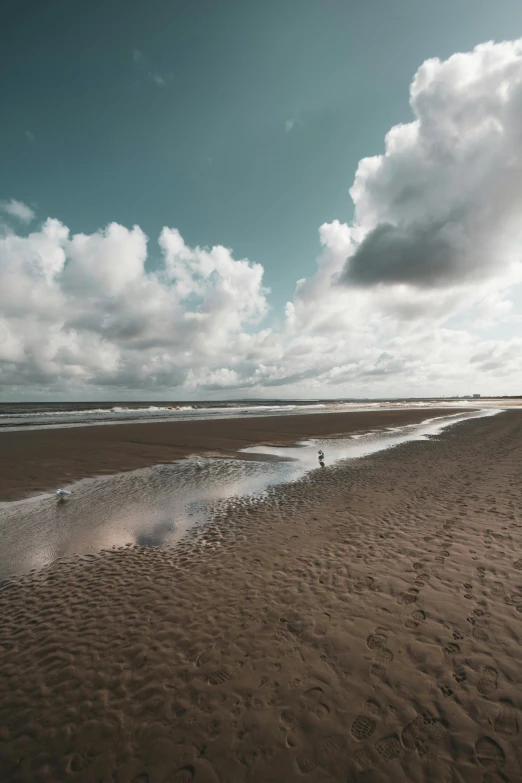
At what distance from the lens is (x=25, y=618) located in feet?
20.8

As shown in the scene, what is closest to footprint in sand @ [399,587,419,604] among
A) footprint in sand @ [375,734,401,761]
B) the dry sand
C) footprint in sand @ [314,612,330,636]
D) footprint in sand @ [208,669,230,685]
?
the dry sand

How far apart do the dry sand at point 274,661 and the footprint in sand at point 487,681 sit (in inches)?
0.8

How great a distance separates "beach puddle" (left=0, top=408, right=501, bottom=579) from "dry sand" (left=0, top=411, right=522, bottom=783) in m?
1.24

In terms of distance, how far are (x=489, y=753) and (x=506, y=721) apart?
0.56 m

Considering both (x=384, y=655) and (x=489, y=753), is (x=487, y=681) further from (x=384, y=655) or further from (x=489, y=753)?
(x=384, y=655)

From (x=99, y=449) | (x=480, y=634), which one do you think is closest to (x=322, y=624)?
(x=480, y=634)

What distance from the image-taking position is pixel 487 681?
4535 millimetres

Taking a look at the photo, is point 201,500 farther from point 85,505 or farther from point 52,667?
point 52,667

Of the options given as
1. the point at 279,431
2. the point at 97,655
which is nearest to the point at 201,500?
the point at 97,655

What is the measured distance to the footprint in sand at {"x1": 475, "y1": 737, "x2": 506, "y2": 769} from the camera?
3.58 metres

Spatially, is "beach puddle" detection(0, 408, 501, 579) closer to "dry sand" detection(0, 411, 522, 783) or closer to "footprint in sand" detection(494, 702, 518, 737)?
"dry sand" detection(0, 411, 522, 783)

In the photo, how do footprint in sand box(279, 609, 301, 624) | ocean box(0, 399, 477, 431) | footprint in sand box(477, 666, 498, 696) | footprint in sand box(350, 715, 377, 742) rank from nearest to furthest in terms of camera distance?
footprint in sand box(350, 715, 377, 742) → footprint in sand box(477, 666, 498, 696) → footprint in sand box(279, 609, 301, 624) → ocean box(0, 399, 477, 431)

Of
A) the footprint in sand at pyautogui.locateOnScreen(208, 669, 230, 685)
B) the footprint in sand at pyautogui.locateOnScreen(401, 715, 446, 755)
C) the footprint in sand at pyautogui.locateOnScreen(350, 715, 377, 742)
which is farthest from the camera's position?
the footprint in sand at pyautogui.locateOnScreen(208, 669, 230, 685)

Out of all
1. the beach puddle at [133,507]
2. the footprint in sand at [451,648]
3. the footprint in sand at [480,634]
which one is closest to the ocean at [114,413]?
the beach puddle at [133,507]
